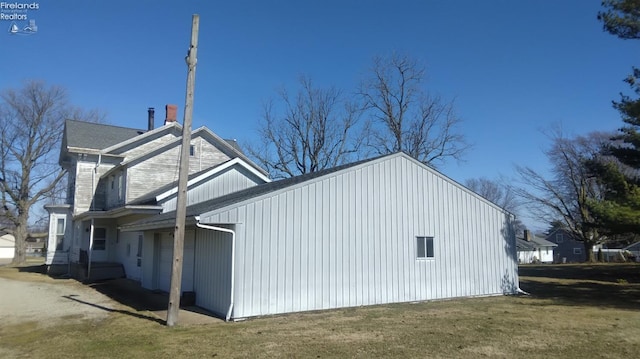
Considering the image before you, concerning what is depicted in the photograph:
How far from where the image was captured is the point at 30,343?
28.2ft

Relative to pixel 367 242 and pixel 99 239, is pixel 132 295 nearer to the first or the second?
pixel 367 242

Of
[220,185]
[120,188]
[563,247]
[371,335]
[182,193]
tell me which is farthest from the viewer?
[563,247]

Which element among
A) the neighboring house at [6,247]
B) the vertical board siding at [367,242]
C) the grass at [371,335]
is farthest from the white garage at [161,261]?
the neighboring house at [6,247]

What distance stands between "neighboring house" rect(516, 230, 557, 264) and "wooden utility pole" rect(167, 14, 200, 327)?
62.8m

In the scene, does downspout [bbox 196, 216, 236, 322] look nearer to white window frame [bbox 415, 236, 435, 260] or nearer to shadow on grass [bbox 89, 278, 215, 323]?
shadow on grass [bbox 89, 278, 215, 323]

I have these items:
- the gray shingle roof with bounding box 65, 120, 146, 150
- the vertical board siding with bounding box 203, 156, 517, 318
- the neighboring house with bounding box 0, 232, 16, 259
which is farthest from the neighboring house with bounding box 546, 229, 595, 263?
the neighboring house with bounding box 0, 232, 16, 259

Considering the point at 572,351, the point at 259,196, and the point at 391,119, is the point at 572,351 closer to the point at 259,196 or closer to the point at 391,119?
the point at 259,196

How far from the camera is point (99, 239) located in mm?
24531

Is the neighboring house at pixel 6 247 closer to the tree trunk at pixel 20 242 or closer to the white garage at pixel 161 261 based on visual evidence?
the tree trunk at pixel 20 242

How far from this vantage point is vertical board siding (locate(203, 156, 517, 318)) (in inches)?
449

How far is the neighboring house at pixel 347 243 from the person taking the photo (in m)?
11.2

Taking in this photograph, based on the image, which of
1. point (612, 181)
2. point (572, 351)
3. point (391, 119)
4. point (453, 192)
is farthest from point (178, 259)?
point (391, 119)

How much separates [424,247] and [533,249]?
60.7 metres

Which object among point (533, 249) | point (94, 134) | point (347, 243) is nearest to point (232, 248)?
point (347, 243)
